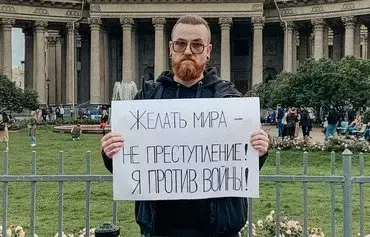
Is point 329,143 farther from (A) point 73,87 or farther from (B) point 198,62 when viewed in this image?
(A) point 73,87

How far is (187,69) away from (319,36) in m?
69.2

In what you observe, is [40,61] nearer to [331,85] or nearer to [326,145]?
[331,85]

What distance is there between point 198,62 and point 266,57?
78914 millimetres

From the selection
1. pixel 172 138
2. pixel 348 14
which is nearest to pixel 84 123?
pixel 348 14

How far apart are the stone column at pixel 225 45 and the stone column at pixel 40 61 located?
63.8 ft

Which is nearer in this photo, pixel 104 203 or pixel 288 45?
pixel 104 203

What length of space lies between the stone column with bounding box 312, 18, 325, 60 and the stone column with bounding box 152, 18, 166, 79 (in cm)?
1632

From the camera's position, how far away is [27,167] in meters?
26.2

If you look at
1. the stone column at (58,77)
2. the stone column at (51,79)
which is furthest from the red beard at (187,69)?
the stone column at (58,77)

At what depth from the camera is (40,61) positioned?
75.7m

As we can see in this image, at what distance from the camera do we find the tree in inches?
2489

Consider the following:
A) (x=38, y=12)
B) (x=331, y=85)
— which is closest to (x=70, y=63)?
(x=38, y=12)

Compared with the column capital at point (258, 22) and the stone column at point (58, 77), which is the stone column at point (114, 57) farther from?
the column capital at point (258, 22)

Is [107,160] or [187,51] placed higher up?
[187,51]
